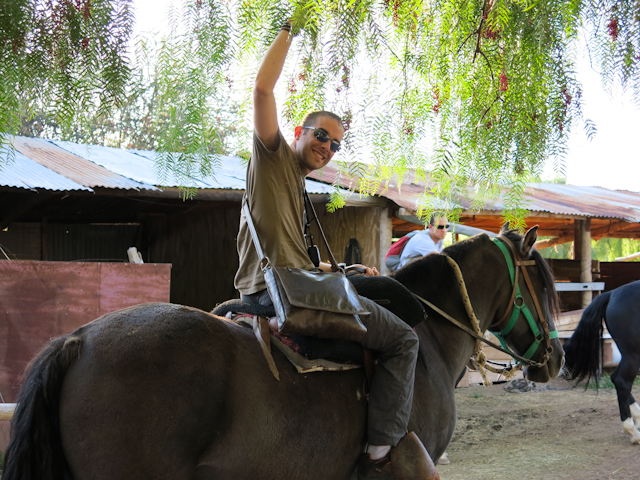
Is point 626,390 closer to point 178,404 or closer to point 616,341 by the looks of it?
point 616,341

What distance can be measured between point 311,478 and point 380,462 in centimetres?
37

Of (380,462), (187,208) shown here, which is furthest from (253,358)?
(187,208)

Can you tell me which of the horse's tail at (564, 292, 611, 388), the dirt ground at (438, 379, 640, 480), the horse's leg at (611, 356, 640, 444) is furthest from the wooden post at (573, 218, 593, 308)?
the horse's leg at (611, 356, 640, 444)

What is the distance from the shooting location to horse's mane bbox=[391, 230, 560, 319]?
121 inches

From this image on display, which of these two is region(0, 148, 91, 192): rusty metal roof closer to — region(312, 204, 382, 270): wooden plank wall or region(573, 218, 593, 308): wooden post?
region(312, 204, 382, 270): wooden plank wall

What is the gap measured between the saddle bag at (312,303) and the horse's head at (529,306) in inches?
54.8

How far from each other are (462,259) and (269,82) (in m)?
1.65

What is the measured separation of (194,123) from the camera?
2436mm

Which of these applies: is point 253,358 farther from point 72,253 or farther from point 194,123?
point 72,253

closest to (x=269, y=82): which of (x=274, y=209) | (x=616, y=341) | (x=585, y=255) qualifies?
(x=274, y=209)

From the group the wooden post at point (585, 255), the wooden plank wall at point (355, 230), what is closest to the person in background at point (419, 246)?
the wooden plank wall at point (355, 230)

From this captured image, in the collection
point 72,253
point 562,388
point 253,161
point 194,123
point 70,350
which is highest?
point 194,123

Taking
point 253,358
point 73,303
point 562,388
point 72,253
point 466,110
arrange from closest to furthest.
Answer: point 253,358
point 466,110
point 73,303
point 562,388
point 72,253

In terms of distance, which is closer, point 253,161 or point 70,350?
point 70,350
